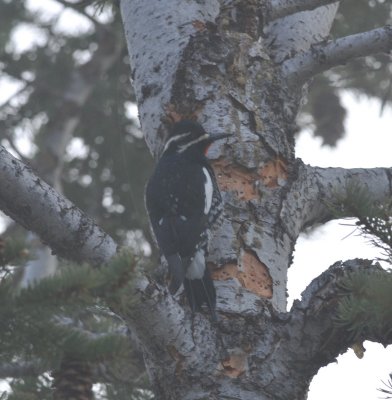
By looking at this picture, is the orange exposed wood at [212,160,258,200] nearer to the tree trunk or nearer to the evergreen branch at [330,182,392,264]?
the tree trunk

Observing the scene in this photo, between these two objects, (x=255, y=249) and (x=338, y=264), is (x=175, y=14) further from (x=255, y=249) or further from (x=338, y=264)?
(x=338, y=264)

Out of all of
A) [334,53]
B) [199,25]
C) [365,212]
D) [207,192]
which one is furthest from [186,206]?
[365,212]

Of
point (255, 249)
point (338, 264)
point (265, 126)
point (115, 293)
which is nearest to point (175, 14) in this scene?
point (265, 126)

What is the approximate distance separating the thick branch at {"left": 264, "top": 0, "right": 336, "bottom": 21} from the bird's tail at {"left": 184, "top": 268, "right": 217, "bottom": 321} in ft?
4.82

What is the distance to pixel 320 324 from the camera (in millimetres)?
3164

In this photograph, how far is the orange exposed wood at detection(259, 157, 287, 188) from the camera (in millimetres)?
3904

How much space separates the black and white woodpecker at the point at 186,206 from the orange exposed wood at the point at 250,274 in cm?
7

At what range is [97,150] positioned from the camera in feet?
28.7

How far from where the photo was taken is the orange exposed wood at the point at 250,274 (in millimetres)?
3625

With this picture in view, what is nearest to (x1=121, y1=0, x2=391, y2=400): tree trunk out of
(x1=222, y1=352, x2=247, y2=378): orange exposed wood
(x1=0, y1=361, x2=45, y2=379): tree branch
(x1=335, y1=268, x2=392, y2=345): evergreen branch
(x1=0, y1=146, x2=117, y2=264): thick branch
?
(x1=222, y1=352, x2=247, y2=378): orange exposed wood

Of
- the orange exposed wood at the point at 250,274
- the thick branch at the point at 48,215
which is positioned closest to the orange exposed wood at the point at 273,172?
the orange exposed wood at the point at 250,274

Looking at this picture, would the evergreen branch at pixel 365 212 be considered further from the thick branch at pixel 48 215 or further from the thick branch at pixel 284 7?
the thick branch at pixel 284 7

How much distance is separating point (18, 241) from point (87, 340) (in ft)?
0.90

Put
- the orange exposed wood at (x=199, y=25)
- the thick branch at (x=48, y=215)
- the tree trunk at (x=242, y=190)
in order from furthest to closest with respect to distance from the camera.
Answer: the orange exposed wood at (x=199, y=25)
the tree trunk at (x=242, y=190)
the thick branch at (x=48, y=215)
